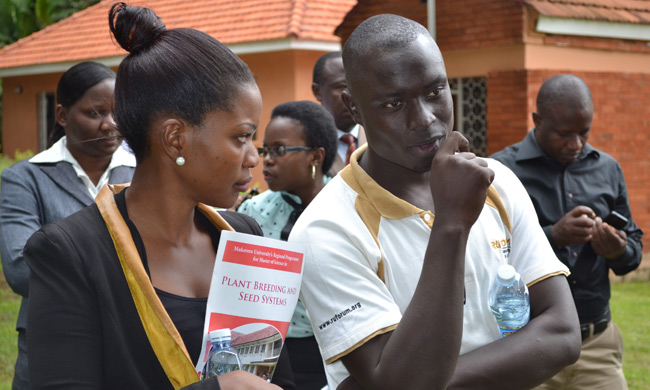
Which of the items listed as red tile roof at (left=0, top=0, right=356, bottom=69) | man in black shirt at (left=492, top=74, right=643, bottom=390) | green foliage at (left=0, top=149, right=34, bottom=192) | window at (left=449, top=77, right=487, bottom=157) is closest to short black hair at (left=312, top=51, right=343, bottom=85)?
man in black shirt at (left=492, top=74, right=643, bottom=390)

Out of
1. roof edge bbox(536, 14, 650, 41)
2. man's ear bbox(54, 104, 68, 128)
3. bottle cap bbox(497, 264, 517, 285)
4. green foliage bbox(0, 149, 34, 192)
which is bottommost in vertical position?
green foliage bbox(0, 149, 34, 192)

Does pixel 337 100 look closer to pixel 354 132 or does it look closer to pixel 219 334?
pixel 354 132

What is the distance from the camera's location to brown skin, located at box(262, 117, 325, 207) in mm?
4160

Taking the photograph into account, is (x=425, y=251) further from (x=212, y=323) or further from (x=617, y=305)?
(x=617, y=305)

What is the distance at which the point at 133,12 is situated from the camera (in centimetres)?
218

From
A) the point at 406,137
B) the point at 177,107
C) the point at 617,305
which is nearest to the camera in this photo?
the point at 177,107

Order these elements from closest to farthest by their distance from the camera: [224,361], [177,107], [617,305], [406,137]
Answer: [224,361] < [177,107] < [406,137] < [617,305]

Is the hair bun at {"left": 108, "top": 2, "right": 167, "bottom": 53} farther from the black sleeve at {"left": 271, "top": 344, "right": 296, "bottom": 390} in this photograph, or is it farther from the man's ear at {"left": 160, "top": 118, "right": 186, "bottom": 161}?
the black sleeve at {"left": 271, "top": 344, "right": 296, "bottom": 390}

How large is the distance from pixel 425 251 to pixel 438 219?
0.14 m

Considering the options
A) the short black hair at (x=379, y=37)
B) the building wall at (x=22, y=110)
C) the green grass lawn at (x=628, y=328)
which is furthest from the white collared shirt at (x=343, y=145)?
the building wall at (x=22, y=110)

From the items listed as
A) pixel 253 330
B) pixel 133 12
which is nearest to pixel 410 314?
pixel 253 330

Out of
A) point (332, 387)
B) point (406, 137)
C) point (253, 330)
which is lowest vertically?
point (332, 387)

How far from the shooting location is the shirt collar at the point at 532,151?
15.0 feet

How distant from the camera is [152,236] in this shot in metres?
2.12
